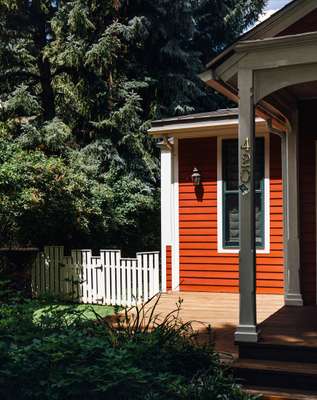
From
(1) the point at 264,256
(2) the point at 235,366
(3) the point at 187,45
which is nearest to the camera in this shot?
(2) the point at 235,366

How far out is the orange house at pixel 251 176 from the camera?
19.3ft

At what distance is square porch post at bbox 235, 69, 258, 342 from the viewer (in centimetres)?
585

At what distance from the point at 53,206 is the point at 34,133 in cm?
423

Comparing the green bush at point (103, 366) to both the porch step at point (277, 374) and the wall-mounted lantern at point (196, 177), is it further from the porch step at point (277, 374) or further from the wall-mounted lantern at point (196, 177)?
the wall-mounted lantern at point (196, 177)

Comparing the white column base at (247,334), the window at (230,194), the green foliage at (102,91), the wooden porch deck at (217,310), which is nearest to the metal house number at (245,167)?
the white column base at (247,334)

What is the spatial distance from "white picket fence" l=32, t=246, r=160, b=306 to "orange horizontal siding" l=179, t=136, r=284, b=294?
776 mm

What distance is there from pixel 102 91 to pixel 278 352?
479 inches

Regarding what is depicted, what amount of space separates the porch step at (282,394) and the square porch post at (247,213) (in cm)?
60

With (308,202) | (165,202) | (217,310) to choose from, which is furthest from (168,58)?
(217,310)

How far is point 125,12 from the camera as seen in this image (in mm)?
17734

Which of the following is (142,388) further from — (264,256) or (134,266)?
(134,266)

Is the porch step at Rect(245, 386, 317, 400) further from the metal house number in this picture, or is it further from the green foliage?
the green foliage

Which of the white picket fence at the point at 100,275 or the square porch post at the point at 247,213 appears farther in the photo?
the white picket fence at the point at 100,275

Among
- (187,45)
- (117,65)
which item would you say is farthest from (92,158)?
(187,45)
